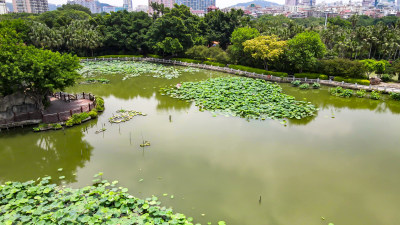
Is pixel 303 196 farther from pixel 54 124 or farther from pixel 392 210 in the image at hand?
pixel 54 124

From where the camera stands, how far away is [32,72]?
1540cm

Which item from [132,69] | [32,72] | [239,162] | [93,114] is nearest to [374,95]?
[239,162]

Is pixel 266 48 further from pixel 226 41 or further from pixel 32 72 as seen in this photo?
pixel 32 72

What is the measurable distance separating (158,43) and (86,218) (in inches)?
1307

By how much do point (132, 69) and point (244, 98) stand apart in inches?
720

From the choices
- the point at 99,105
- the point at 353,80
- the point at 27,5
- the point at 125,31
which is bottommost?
the point at 99,105

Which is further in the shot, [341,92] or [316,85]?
[316,85]

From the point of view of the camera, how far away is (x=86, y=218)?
8438 millimetres

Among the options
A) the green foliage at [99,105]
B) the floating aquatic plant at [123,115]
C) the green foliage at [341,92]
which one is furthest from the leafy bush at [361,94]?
the green foliage at [99,105]

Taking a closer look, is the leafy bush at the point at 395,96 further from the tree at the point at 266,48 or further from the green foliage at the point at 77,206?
the green foliage at the point at 77,206

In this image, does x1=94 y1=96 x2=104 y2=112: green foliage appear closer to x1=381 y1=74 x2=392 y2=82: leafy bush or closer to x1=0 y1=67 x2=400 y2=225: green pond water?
x1=0 y1=67 x2=400 y2=225: green pond water

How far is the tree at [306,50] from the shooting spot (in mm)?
27436

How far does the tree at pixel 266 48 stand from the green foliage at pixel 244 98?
4525 millimetres

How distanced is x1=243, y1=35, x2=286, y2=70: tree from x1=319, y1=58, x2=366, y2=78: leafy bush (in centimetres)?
444
